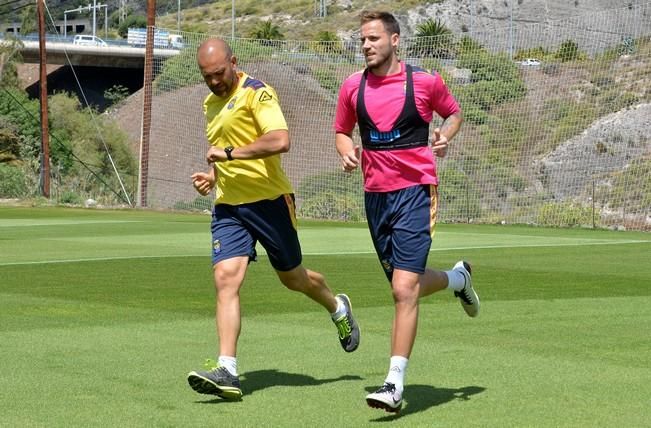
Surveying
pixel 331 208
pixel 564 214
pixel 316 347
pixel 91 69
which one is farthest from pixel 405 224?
pixel 91 69

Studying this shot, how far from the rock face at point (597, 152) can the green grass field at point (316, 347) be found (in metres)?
17.2

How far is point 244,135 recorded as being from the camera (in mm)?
8062

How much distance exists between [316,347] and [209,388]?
2.40 m

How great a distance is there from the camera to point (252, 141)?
8078 millimetres

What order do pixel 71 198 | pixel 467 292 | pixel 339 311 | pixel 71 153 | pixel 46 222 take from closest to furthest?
1. pixel 339 311
2. pixel 467 292
3. pixel 46 222
4. pixel 71 198
5. pixel 71 153

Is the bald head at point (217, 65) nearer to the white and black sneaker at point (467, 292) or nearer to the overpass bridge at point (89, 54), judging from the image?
the white and black sneaker at point (467, 292)

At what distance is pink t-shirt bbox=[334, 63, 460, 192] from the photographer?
7.59m

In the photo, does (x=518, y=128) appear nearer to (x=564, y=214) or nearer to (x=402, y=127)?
(x=564, y=214)

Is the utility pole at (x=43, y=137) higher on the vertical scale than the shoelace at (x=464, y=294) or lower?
lower

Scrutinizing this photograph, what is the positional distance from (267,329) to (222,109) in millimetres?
3100

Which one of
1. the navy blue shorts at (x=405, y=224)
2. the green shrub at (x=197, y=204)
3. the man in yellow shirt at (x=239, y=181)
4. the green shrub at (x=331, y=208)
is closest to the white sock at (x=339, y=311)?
the man in yellow shirt at (x=239, y=181)

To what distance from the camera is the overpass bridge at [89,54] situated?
3396 inches

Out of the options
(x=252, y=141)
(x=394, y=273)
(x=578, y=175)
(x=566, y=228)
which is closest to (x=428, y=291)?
(x=394, y=273)

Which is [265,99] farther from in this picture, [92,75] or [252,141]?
[92,75]
